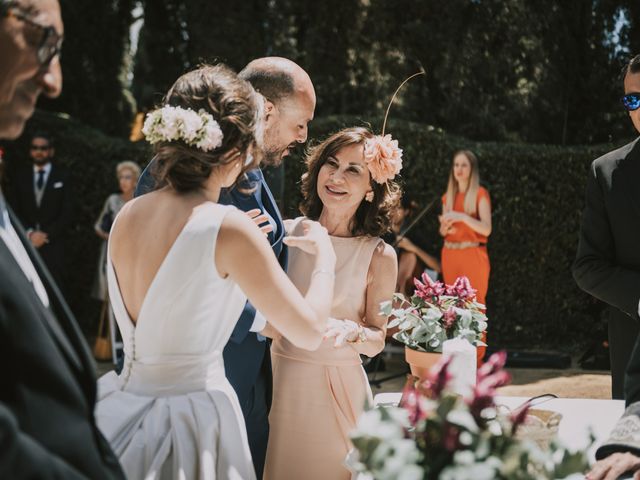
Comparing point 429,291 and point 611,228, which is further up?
point 611,228

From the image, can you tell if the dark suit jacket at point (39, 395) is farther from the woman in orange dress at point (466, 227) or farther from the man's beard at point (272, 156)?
the woman in orange dress at point (466, 227)

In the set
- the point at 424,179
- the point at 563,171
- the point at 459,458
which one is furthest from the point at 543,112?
the point at 459,458

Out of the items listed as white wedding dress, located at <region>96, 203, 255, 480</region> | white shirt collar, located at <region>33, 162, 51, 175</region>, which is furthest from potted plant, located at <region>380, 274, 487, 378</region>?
→ white shirt collar, located at <region>33, 162, 51, 175</region>

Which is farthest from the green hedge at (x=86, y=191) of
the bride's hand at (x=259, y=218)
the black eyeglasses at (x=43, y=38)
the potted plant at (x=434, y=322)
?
the black eyeglasses at (x=43, y=38)

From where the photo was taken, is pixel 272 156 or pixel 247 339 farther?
pixel 272 156

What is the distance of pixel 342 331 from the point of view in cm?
263

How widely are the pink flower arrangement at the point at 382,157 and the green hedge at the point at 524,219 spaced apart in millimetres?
6332

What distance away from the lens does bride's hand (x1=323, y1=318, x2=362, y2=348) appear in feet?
8.53

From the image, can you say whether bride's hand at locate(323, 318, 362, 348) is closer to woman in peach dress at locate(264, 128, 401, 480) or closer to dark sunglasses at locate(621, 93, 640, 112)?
woman in peach dress at locate(264, 128, 401, 480)

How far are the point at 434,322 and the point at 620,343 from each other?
3.17 feet

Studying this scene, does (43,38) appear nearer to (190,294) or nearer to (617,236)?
(190,294)

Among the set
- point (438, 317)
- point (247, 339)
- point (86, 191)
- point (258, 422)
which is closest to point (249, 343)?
point (247, 339)

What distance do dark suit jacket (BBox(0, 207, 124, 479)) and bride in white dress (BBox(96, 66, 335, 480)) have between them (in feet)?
1.89

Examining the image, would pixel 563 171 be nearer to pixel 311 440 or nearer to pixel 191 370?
pixel 311 440
